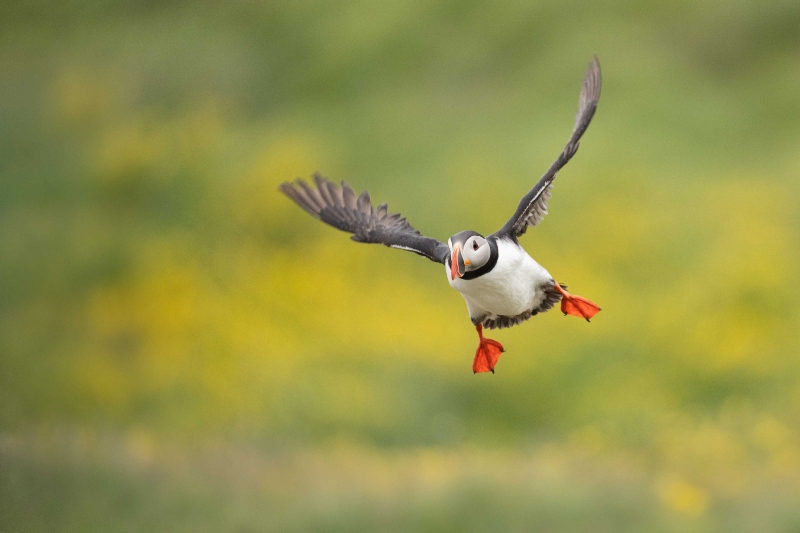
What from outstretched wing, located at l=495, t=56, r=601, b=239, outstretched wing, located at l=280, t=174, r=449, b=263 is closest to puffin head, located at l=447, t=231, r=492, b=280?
outstretched wing, located at l=495, t=56, r=601, b=239

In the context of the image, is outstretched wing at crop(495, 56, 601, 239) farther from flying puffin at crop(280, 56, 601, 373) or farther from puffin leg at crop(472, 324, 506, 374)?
puffin leg at crop(472, 324, 506, 374)

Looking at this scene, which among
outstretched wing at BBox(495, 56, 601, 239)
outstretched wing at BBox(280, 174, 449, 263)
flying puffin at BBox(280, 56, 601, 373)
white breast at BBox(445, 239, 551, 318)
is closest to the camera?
flying puffin at BBox(280, 56, 601, 373)

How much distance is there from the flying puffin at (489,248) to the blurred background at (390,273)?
6.37 meters

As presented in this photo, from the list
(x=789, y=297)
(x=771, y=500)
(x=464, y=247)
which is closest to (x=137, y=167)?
(x=789, y=297)

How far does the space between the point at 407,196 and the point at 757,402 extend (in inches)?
274

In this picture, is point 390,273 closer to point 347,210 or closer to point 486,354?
point 347,210

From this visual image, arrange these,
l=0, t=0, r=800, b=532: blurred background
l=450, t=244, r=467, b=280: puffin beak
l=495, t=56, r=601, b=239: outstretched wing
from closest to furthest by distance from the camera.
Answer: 1. l=450, t=244, r=467, b=280: puffin beak
2. l=495, t=56, r=601, b=239: outstretched wing
3. l=0, t=0, r=800, b=532: blurred background

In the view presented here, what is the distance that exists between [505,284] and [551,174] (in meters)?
0.67

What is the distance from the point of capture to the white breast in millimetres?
6539

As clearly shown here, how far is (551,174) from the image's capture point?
6707 mm

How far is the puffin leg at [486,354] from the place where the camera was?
297 inches

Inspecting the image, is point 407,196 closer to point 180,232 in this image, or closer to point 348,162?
point 348,162

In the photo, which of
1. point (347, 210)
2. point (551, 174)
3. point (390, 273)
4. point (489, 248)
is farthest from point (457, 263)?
point (390, 273)

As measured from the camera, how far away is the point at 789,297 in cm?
1869
